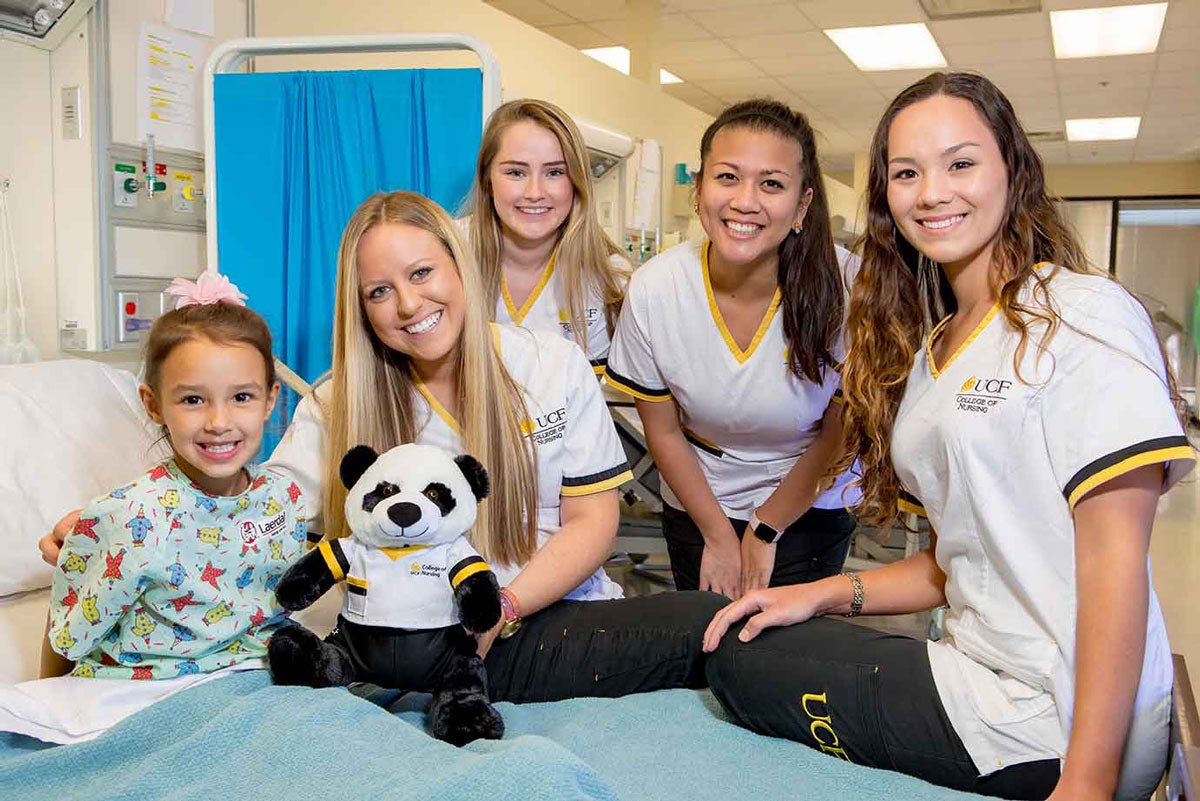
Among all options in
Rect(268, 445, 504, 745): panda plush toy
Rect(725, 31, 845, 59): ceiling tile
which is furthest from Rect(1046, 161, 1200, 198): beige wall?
Rect(268, 445, 504, 745): panda plush toy

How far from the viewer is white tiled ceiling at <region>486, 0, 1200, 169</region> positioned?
19.5ft

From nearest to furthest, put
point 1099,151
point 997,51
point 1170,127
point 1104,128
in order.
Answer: point 997,51
point 1170,127
point 1104,128
point 1099,151

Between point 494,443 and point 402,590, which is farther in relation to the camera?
point 494,443

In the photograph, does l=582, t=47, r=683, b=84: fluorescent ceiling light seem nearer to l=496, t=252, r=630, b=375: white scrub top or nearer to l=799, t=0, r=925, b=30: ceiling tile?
l=799, t=0, r=925, b=30: ceiling tile

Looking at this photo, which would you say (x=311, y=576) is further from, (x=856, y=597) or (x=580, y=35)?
(x=580, y=35)

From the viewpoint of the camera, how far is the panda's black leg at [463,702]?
1.32 m

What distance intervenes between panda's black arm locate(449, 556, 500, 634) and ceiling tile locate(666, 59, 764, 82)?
6.52 metres

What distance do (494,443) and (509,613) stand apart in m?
0.28

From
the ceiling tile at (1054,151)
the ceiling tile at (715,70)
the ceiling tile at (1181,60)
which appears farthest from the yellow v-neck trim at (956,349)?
the ceiling tile at (1054,151)

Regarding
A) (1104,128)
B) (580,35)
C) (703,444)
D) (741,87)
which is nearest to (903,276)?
(703,444)

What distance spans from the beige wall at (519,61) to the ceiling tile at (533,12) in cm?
41

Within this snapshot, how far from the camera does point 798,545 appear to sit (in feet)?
7.22

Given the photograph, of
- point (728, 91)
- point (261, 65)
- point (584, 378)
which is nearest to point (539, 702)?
point (584, 378)

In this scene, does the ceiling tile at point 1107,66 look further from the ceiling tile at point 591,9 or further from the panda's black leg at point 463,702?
the panda's black leg at point 463,702
